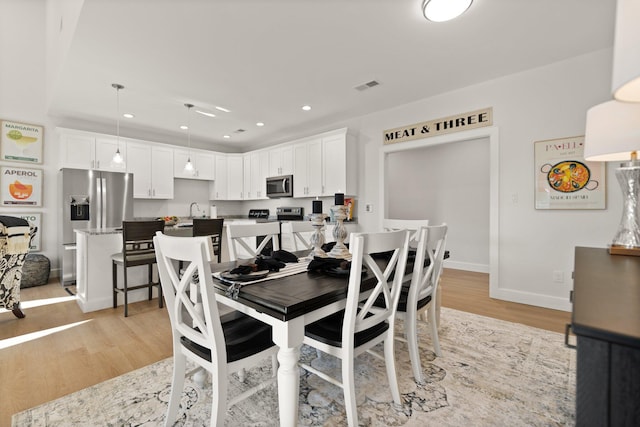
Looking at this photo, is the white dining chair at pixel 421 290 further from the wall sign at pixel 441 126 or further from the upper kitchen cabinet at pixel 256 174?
the upper kitchen cabinet at pixel 256 174

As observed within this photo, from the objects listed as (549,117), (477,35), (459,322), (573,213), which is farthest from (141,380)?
(549,117)

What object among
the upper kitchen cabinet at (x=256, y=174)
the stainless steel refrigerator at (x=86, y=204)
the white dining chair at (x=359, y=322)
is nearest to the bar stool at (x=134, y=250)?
the stainless steel refrigerator at (x=86, y=204)

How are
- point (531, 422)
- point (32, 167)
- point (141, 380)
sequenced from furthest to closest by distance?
point (32, 167) → point (141, 380) → point (531, 422)

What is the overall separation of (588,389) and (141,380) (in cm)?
225

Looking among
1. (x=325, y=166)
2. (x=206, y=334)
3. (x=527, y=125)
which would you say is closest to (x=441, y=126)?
(x=527, y=125)

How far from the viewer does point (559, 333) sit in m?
2.47

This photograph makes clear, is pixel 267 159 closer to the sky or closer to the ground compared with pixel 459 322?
closer to the sky

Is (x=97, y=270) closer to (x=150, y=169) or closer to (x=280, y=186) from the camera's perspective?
(x=150, y=169)

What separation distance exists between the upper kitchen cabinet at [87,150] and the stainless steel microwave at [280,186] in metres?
2.41

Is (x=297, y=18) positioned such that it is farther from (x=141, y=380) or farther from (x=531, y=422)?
(x=531, y=422)

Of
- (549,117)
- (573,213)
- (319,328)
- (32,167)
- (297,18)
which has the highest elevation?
(297,18)

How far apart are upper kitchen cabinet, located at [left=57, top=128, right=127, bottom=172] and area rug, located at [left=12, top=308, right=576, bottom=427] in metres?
3.54

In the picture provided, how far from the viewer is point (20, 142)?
4.25 metres

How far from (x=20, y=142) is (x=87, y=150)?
82cm
